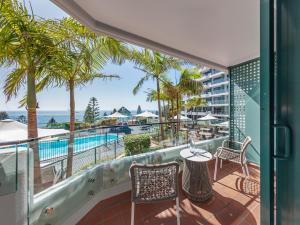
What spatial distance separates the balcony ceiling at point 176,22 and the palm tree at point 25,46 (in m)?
1.40

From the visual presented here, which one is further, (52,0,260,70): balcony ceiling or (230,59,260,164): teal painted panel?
(230,59,260,164): teal painted panel

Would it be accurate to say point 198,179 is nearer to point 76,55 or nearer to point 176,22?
point 176,22

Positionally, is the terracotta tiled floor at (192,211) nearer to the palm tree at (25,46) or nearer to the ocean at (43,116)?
the palm tree at (25,46)

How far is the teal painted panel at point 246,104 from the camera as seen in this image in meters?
4.07

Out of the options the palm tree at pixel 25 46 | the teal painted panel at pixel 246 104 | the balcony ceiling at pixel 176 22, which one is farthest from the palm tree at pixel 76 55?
the teal painted panel at pixel 246 104

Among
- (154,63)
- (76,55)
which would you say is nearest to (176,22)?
(76,55)

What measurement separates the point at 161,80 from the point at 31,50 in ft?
23.3

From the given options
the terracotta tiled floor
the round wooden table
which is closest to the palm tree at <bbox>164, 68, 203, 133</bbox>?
the terracotta tiled floor

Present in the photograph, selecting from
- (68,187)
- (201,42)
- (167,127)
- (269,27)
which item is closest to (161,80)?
(167,127)

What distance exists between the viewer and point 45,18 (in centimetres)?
327

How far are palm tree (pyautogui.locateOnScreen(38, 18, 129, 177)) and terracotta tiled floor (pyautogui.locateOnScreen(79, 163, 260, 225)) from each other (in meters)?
0.75

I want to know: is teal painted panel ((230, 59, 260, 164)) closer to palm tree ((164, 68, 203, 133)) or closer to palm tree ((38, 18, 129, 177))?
palm tree ((38, 18, 129, 177))

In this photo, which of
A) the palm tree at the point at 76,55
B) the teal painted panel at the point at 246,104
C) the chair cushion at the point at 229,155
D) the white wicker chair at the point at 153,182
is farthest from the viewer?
the teal painted panel at the point at 246,104

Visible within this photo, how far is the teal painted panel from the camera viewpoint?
13.4 feet
